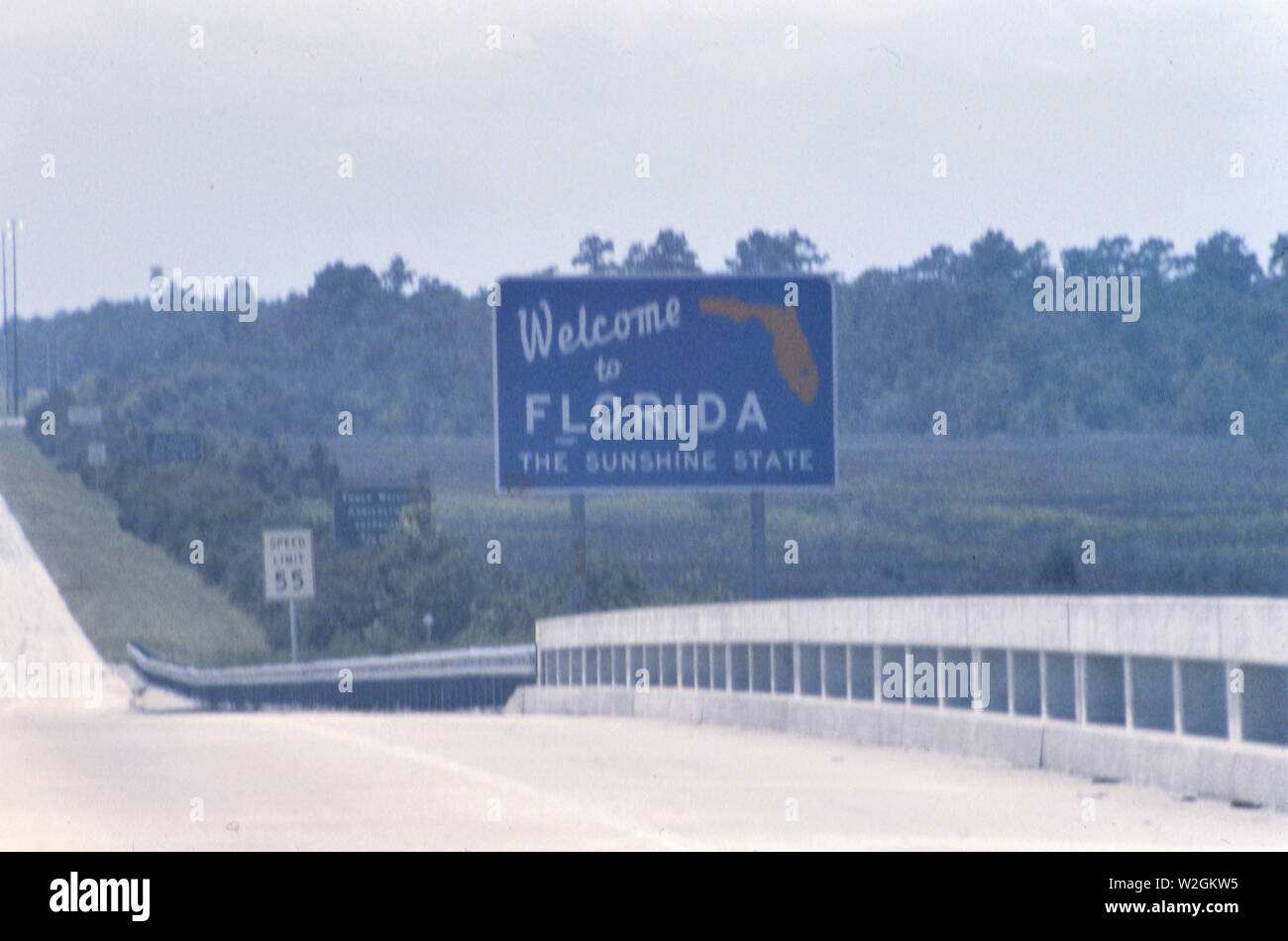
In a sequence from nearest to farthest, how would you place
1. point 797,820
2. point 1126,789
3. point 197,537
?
1. point 797,820
2. point 1126,789
3. point 197,537

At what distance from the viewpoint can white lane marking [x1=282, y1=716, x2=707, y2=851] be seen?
10734 mm

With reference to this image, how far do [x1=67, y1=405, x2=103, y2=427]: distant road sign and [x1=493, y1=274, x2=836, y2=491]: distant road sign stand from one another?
4297 inches

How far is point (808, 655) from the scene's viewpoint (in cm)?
1948

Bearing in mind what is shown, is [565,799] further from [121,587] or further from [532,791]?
[121,587]

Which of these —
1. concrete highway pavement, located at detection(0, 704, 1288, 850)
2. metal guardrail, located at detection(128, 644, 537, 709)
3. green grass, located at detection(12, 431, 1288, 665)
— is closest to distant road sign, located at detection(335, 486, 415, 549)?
green grass, located at detection(12, 431, 1288, 665)

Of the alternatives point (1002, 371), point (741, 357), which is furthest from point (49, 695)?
point (1002, 371)

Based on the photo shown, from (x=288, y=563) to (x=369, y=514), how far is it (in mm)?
25659

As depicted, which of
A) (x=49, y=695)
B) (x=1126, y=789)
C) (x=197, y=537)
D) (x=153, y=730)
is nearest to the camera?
(x=1126, y=789)

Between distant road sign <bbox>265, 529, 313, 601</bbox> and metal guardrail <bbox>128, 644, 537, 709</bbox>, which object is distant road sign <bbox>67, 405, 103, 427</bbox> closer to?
distant road sign <bbox>265, 529, 313, 601</bbox>

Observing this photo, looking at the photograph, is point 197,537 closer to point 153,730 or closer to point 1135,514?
point 1135,514

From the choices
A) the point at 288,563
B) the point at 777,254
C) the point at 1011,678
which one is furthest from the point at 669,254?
the point at 1011,678

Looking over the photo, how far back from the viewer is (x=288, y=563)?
61.1 m
